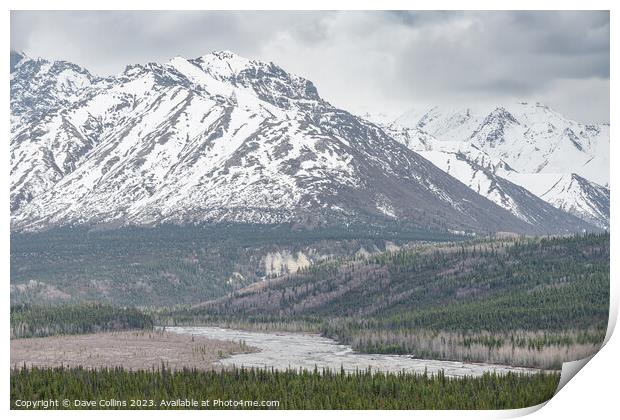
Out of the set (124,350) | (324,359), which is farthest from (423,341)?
(124,350)

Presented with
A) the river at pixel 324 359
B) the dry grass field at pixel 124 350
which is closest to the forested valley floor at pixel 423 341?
the river at pixel 324 359

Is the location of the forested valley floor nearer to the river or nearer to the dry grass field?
the river

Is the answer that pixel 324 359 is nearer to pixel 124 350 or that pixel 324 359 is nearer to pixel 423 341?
pixel 423 341

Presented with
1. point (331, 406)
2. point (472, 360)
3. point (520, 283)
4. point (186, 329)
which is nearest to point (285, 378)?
point (331, 406)

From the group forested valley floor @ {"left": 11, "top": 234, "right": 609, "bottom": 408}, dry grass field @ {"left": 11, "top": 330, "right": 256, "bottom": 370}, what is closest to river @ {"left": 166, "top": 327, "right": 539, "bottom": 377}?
forested valley floor @ {"left": 11, "top": 234, "right": 609, "bottom": 408}

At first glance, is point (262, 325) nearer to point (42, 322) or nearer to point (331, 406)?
point (42, 322)
